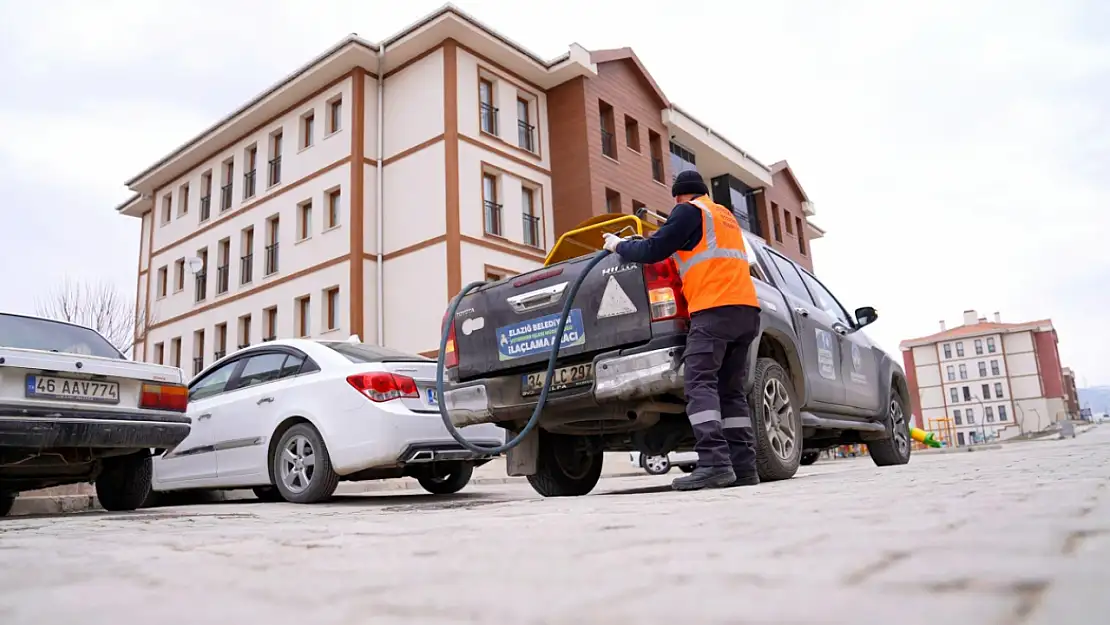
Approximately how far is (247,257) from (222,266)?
66.8 inches

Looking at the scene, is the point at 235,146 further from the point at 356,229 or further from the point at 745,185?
the point at 745,185

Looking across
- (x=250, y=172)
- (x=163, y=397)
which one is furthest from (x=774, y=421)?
(x=250, y=172)

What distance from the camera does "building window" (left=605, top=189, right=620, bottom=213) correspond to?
963 inches

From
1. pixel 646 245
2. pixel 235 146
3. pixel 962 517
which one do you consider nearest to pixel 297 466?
pixel 646 245

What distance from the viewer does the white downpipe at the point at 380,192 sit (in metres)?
21.5

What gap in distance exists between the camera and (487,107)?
74.4 feet

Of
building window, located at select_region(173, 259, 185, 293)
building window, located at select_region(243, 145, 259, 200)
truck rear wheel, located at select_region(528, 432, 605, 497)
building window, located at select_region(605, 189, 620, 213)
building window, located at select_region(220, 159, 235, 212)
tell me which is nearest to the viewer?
truck rear wheel, located at select_region(528, 432, 605, 497)

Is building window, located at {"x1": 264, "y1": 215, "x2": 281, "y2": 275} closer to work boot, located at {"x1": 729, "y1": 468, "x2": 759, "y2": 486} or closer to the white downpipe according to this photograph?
the white downpipe

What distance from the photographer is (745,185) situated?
112ft

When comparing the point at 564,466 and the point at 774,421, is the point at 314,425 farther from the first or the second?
the point at 774,421

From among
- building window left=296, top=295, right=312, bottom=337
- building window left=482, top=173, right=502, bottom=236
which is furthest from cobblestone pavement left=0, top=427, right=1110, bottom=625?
building window left=296, top=295, right=312, bottom=337

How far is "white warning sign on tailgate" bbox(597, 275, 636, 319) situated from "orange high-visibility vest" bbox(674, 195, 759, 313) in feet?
1.18

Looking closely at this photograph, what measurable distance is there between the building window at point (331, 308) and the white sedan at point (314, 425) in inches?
594

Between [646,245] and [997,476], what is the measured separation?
2.15 metres
